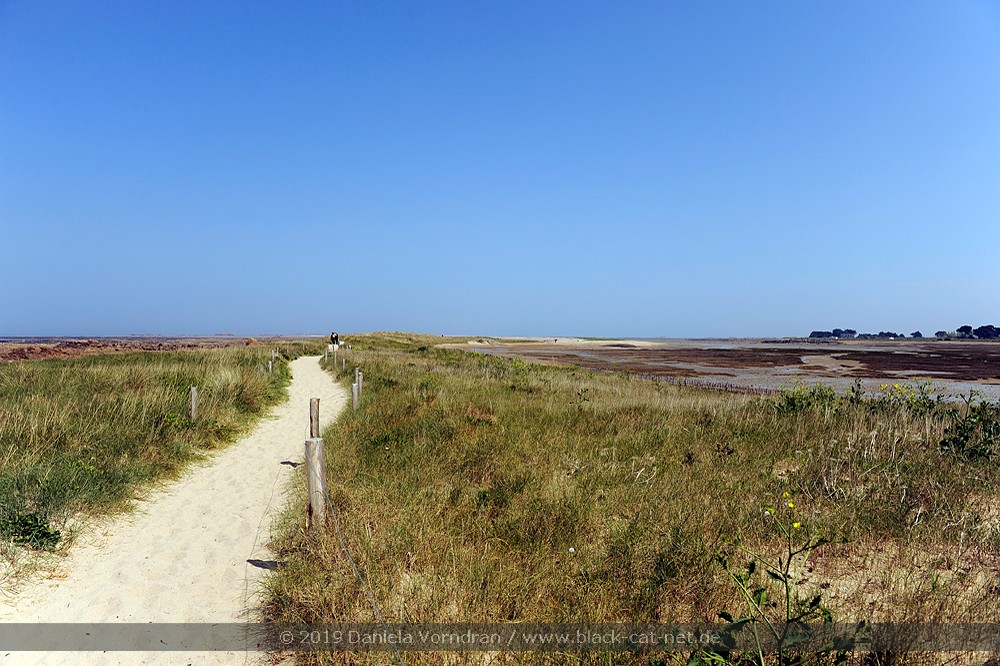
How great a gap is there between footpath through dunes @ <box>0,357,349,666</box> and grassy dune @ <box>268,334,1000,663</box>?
0.57 meters

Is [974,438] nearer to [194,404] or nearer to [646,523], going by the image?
[646,523]

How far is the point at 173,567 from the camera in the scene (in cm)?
538

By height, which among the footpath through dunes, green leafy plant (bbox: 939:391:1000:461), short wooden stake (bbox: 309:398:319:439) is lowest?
the footpath through dunes

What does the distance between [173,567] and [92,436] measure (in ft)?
15.5

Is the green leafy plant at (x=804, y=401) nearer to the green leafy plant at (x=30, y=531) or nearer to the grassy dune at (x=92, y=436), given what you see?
the green leafy plant at (x=30, y=531)

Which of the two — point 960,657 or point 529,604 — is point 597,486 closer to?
point 529,604

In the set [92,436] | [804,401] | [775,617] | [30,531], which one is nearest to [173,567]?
[30,531]

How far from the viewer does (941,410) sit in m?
9.26

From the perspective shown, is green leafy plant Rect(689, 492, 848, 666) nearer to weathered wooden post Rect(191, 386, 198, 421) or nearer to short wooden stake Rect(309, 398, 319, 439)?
short wooden stake Rect(309, 398, 319, 439)

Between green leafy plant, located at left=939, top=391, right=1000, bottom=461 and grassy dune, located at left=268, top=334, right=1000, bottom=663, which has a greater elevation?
green leafy plant, located at left=939, top=391, right=1000, bottom=461

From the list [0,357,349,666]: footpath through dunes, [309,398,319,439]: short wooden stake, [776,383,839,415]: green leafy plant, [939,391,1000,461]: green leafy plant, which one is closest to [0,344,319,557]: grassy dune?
[0,357,349,666]: footpath through dunes

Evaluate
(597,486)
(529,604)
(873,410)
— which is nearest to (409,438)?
(597,486)

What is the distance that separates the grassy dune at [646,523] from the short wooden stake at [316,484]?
1.01 feet

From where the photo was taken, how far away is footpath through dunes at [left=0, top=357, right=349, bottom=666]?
Result: 4363 millimetres
